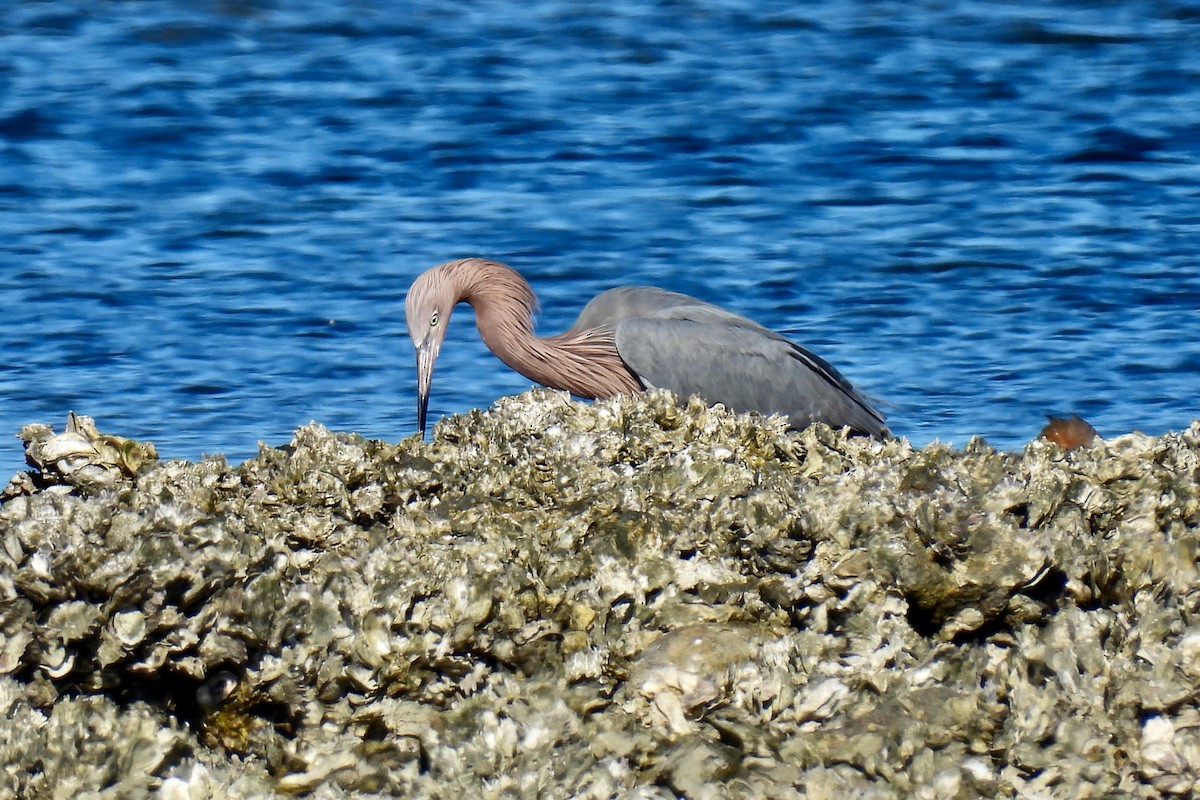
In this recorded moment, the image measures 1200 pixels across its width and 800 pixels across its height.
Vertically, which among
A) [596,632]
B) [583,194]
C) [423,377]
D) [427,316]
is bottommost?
[583,194]

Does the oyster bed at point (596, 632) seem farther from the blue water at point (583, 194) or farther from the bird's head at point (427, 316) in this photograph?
the blue water at point (583, 194)

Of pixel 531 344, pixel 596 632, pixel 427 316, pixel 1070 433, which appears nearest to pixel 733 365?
pixel 531 344

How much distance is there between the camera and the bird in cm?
574

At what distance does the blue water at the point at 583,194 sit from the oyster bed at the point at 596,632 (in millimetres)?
3168

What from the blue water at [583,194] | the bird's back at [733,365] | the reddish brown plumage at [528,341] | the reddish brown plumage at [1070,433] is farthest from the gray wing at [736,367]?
the reddish brown plumage at [1070,433]

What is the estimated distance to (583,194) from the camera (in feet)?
29.5

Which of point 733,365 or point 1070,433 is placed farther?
point 733,365

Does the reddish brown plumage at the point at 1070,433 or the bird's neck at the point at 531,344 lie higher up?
the reddish brown plumage at the point at 1070,433

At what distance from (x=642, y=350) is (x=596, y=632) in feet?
10.5

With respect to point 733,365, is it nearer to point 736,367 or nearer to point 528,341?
point 736,367

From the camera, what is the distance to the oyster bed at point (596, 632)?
7.98 ft

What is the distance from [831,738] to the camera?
249 cm

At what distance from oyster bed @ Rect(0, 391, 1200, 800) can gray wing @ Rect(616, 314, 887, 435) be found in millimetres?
2891

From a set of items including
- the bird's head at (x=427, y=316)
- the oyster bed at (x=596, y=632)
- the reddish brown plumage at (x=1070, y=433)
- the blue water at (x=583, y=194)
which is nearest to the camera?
Answer: the oyster bed at (x=596, y=632)
